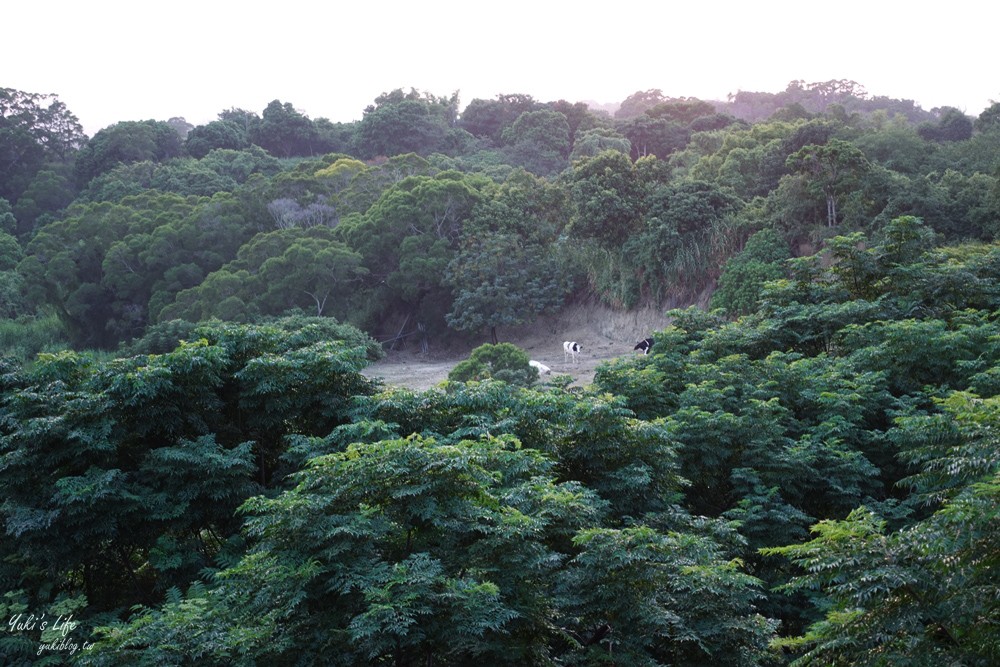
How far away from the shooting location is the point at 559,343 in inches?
1060

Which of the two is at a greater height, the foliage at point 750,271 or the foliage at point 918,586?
the foliage at point 918,586

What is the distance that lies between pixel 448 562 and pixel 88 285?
3043 centimetres

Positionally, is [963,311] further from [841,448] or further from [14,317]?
[14,317]

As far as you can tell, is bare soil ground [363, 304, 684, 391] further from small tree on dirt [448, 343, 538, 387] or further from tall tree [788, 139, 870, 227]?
tall tree [788, 139, 870, 227]

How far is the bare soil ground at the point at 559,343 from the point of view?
23.8 metres

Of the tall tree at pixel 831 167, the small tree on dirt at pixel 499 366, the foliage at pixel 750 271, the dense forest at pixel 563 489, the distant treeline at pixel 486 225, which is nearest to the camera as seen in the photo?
the dense forest at pixel 563 489

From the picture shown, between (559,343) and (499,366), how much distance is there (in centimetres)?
1069

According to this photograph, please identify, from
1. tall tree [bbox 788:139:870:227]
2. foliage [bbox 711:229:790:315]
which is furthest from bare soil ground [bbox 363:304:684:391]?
tall tree [bbox 788:139:870:227]

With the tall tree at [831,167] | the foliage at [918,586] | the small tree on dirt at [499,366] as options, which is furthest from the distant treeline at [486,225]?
the foliage at [918,586]

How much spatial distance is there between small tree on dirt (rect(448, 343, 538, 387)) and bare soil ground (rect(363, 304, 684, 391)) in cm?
525

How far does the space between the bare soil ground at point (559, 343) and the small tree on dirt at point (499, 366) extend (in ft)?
17.2

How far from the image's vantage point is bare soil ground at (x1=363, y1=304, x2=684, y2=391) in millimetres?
23766

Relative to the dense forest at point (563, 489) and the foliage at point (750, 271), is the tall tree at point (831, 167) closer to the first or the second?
the dense forest at point (563, 489)

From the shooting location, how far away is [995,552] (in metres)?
3.58
